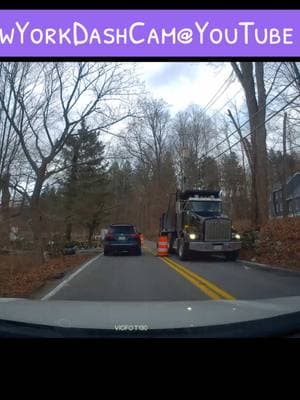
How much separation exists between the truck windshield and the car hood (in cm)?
731

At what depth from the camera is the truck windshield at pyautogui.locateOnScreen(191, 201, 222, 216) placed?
12108mm

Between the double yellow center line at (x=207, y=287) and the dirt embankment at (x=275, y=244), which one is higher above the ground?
the dirt embankment at (x=275, y=244)

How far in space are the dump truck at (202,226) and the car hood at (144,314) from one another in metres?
3.74

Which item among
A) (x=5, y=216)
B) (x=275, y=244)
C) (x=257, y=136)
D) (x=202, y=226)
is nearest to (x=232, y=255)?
(x=257, y=136)

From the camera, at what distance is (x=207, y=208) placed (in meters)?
14.1

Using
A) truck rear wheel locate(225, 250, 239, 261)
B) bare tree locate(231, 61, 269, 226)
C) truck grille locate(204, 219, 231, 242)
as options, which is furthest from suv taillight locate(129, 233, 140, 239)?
bare tree locate(231, 61, 269, 226)

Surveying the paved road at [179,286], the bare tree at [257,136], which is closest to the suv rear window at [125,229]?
the paved road at [179,286]

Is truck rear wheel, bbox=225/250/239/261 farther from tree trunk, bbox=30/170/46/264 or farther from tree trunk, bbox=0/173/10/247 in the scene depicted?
tree trunk, bbox=0/173/10/247

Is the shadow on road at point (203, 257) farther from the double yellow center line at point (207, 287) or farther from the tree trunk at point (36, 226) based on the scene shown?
the tree trunk at point (36, 226)

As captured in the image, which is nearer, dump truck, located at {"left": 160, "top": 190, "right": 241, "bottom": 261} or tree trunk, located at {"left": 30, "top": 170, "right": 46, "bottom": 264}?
dump truck, located at {"left": 160, "top": 190, "right": 241, "bottom": 261}

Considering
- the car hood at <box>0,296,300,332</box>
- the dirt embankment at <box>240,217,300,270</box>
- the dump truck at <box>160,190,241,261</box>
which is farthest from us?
the dirt embankment at <box>240,217,300,270</box>

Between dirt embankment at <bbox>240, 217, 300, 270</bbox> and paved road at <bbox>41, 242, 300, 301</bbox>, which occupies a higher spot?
dirt embankment at <bbox>240, 217, 300, 270</bbox>

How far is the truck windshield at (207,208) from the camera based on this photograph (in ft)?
39.7
